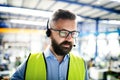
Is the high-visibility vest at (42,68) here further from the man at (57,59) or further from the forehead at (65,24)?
the forehead at (65,24)

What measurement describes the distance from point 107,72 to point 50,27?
7897 millimetres

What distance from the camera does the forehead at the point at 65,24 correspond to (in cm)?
150

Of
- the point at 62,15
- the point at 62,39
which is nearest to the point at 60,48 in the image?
the point at 62,39

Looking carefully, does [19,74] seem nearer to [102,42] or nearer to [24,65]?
[24,65]

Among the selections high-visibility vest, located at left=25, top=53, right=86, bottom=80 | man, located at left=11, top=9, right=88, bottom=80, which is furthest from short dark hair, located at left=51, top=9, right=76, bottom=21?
high-visibility vest, located at left=25, top=53, right=86, bottom=80

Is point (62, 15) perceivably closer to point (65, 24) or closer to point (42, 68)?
point (65, 24)

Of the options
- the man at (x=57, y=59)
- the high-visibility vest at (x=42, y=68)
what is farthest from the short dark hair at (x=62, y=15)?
the high-visibility vest at (x=42, y=68)

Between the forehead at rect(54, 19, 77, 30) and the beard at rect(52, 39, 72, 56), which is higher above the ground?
the forehead at rect(54, 19, 77, 30)

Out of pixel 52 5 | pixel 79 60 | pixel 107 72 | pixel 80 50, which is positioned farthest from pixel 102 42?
pixel 79 60

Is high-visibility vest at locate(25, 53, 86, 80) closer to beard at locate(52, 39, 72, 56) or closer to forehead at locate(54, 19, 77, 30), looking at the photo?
beard at locate(52, 39, 72, 56)

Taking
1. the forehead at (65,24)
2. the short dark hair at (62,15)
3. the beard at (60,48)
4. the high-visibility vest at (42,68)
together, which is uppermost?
the short dark hair at (62,15)

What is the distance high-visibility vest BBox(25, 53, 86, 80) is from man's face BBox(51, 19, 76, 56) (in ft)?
0.59

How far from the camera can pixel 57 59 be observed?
1.62 meters

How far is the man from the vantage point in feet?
4.83
